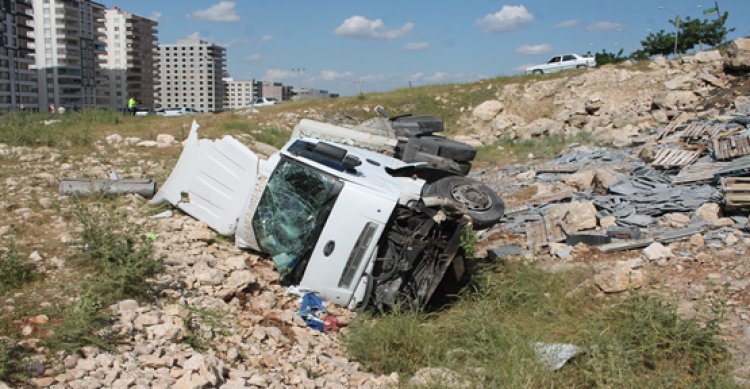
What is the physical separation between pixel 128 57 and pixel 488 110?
9355cm

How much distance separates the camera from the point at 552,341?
16.4ft

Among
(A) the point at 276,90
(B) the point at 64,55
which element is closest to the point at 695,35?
(B) the point at 64,55

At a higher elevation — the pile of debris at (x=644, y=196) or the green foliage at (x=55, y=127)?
the green foliage at (x=55, y=127)

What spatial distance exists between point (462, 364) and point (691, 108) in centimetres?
1532

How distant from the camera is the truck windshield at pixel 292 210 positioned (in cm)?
546

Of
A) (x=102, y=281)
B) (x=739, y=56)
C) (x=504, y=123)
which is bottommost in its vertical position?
(x=102, y=281)

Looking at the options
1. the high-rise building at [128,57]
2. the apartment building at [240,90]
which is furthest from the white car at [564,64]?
the apartment building at [240,90]

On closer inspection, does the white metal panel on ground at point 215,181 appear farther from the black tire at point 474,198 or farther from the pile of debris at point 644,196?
the pile of debris at point 644,196

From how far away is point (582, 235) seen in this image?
732 cm

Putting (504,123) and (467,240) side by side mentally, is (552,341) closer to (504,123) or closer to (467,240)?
(467,240)

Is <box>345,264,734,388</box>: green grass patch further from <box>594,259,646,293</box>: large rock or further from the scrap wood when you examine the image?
the scrap wood

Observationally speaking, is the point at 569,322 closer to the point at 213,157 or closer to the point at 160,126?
Answer: the point at 213,157

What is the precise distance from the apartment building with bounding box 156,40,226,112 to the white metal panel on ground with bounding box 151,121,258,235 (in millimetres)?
117318

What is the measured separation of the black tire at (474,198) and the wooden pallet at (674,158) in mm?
4872
